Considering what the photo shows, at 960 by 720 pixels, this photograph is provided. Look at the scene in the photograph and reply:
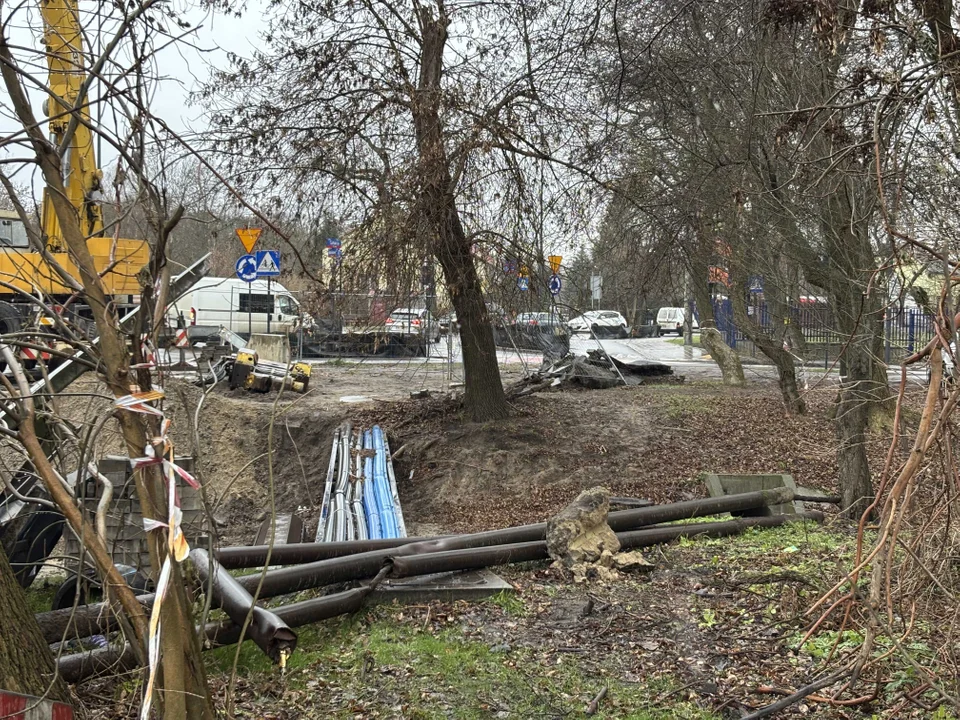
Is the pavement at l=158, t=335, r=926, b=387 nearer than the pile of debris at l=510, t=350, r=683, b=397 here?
Yes

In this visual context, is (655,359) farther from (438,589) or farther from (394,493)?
(438,589)

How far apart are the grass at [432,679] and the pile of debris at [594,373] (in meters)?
11.7

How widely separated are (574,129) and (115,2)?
32.1ft

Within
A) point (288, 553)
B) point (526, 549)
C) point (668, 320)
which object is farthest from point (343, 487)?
point (668, 320)

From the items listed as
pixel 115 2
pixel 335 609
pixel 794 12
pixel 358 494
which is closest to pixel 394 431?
pixel 358 494

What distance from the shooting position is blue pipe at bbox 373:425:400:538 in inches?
406

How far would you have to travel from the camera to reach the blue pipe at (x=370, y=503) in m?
10.2

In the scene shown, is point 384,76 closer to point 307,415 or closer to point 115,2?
point 307,415

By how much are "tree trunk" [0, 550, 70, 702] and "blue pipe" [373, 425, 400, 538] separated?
615cm

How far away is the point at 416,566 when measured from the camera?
659cm

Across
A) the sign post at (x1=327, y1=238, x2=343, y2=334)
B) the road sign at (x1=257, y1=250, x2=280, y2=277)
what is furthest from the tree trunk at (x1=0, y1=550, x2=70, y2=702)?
the road sign at (x1=257, y1=250, x2=280, y2=277)

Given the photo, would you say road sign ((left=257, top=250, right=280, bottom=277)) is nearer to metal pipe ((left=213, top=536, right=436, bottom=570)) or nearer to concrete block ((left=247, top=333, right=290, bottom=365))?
concrete block ((left=247, top=333, right=290, bottom=365))

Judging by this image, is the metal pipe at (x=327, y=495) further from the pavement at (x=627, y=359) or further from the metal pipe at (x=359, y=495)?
the pavement at (x=627, y=359)

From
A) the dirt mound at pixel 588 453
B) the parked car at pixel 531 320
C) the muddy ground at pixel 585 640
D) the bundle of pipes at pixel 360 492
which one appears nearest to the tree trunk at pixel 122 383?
the muddy ground at pixel 585 640
